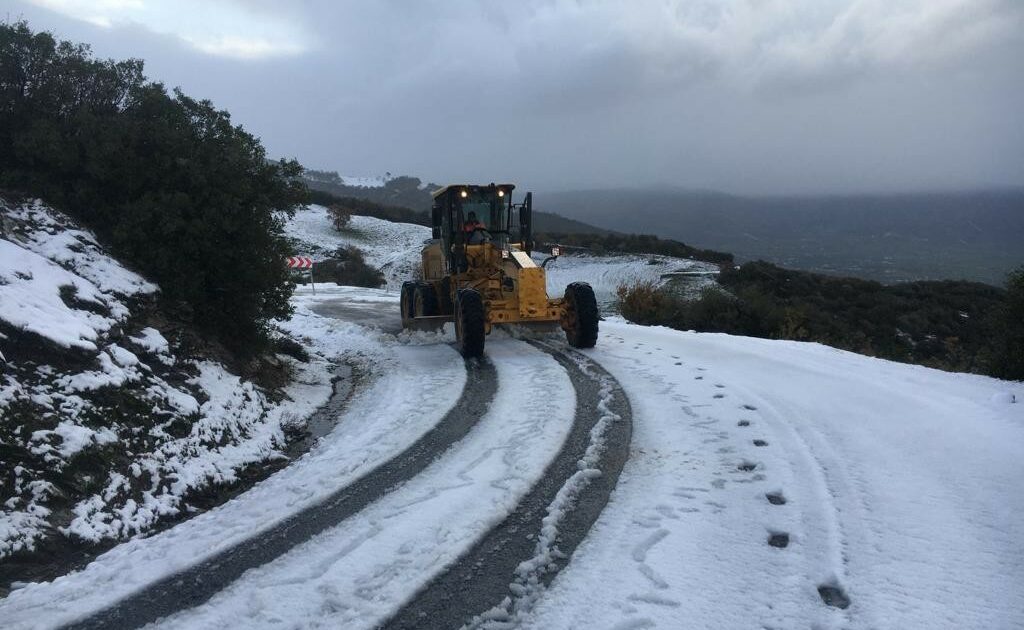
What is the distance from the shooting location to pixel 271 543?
387cm

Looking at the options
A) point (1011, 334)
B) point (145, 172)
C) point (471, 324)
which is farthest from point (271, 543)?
point (1011, 334)

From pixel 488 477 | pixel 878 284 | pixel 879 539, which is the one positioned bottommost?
pixel 488 477

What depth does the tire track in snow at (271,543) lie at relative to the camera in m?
3.15

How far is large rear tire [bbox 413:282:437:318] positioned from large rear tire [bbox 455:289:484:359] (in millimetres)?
2705

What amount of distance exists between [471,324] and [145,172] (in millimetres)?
4580

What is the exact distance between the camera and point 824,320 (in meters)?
17.0

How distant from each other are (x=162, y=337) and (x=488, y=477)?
12.6 ft

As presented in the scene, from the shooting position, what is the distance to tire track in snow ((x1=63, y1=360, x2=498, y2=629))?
3148 mm

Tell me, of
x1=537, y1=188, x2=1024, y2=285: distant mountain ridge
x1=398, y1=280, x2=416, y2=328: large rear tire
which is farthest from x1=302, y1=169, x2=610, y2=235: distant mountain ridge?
x1=398, y1=280, x2=416, y2=328: large rear tire

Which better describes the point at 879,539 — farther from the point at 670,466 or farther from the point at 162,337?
the point at 162,337

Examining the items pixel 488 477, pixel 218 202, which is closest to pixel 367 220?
pixel 218 202

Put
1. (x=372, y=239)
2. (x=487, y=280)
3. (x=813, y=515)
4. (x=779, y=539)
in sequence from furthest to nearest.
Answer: (x=372, y=239), (x=487, y=280), (x=813, y=515), (x=779, y=539)

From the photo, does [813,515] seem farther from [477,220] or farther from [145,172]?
[477,220]

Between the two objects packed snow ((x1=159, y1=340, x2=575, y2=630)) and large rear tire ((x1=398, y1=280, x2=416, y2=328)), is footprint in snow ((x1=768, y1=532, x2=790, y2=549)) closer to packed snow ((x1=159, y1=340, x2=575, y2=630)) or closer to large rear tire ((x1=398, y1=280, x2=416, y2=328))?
packed snow ((x1=159, y1=340, x2=575, y2=630))
